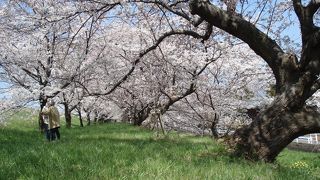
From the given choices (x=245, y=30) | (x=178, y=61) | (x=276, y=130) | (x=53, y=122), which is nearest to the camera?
(x=276, y=130)

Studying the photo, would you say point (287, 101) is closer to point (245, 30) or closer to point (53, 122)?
point (245, 30)

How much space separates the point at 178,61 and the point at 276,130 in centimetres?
1185

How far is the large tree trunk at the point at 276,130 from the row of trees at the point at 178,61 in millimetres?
21

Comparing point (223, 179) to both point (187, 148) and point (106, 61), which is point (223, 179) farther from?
point (106, 61)

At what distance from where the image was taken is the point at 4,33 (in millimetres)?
21141

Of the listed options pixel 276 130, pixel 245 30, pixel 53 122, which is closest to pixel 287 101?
pixel 276 130

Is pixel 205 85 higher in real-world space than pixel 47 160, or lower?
higher

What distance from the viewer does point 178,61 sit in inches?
814

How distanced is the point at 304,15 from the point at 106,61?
15317mm

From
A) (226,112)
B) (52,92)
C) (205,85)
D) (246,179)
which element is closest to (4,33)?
(52,92)

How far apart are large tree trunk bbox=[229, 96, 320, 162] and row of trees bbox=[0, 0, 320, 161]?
21 mm

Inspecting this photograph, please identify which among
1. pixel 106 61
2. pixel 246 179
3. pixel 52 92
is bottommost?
pixel 246 179

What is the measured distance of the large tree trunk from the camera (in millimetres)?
9094

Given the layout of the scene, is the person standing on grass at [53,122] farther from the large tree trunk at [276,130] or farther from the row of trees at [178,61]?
the large tree trunk at [276,130]
